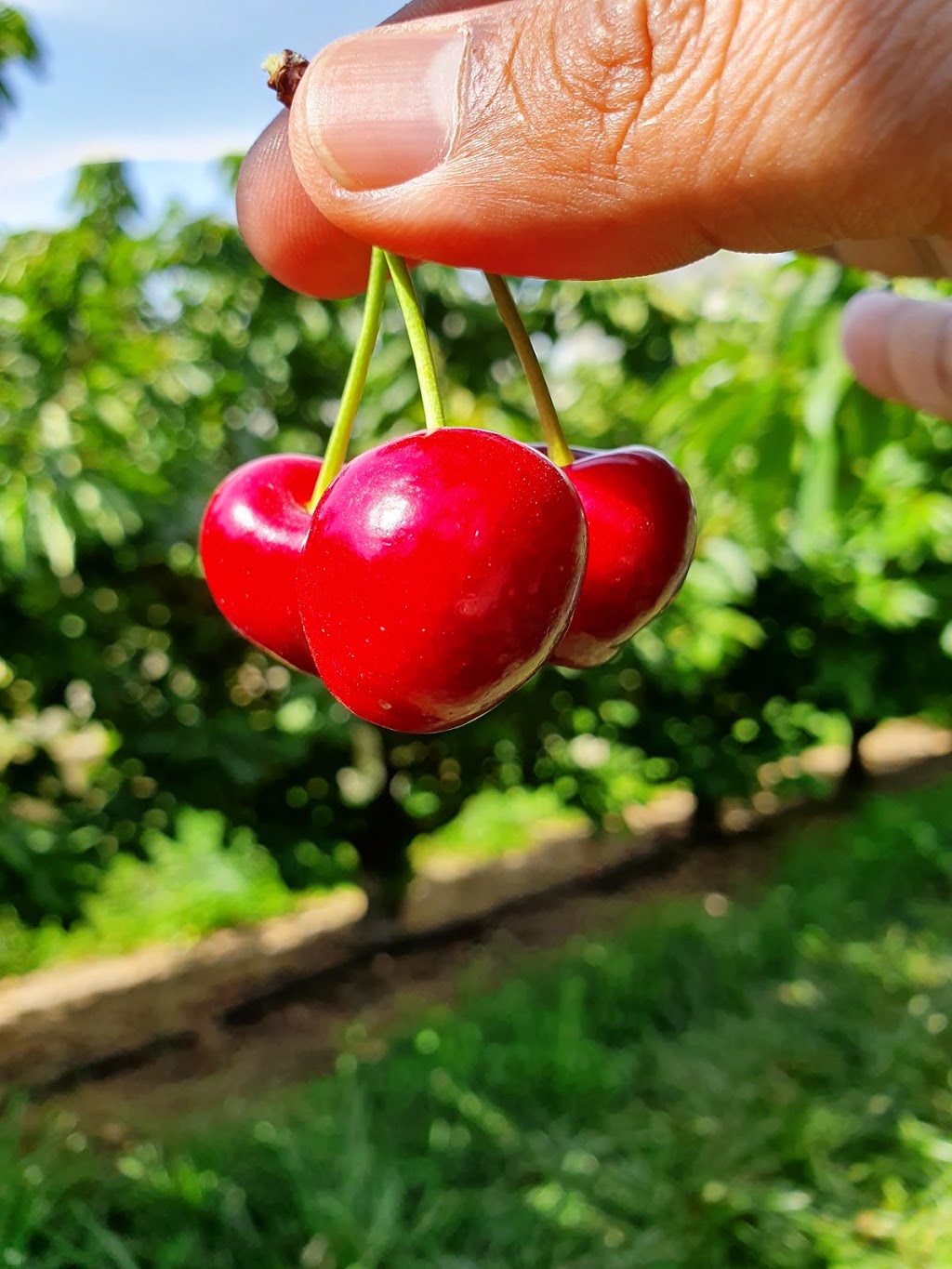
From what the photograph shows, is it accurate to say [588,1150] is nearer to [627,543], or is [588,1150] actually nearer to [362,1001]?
[362,1001]

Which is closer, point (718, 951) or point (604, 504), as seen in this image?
point (604, 504)

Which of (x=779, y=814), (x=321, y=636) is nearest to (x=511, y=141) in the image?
(x=321, y=636)

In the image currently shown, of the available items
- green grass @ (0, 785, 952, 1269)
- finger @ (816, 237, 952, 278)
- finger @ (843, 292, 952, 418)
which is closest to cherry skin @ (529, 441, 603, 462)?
finger @ (816, 237, 952, 278)

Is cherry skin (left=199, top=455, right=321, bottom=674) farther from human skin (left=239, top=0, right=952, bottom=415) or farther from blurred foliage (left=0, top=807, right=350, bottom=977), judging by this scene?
blurred foliage (left=0, top=807, right=350, bottom=977)

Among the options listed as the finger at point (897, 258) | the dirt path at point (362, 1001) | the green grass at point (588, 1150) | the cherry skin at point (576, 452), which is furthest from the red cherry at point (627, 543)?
the dirt path at point (362, 1001)

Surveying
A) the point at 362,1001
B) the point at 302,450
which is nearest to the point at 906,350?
the point at 302,450

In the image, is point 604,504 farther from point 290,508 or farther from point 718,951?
point 718,951
